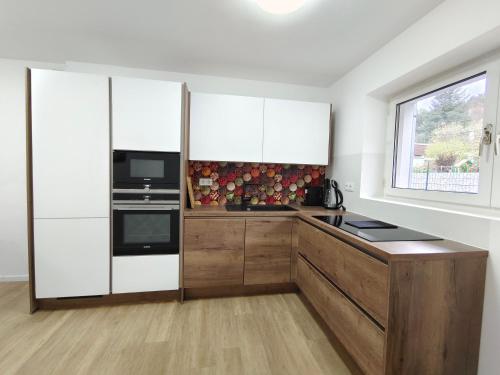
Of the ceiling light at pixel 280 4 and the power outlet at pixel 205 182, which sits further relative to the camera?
the power outlet at pixel 205 182

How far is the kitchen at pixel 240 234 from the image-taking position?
1.18 m

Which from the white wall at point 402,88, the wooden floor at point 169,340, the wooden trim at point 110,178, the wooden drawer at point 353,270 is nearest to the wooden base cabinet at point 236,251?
the wooden floor at point 169,340

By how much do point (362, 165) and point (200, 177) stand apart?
5.35 feet

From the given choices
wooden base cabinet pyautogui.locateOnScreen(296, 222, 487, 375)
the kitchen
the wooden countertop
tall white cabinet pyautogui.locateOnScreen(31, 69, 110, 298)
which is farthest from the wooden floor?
the wooden countertop

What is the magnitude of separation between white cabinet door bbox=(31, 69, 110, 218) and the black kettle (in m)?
2.15

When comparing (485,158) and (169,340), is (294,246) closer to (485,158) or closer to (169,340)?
(169,340)

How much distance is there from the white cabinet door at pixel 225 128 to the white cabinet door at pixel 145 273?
100cm

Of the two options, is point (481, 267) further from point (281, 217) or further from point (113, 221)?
point (113, 221)

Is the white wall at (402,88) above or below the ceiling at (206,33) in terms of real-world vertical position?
below

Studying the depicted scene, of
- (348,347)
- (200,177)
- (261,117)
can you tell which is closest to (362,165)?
(261,117)

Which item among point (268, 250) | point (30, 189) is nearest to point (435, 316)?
point (268, 250)

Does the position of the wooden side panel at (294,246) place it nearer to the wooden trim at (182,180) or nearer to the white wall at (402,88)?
the white wall at (402,88)

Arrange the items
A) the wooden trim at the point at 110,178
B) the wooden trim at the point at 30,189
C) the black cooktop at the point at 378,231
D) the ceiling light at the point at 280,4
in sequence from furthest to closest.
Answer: the wooden trim at the point at 110,178 → the wooden trim at the point at 30,189 → the black cooktop at the point at 378,231 → the ceiling light at the point at 280,4

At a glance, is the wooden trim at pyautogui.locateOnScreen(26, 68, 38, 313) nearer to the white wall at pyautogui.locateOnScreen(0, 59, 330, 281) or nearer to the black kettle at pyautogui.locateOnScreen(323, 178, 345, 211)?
the white wall at pyautogui.locateOnScreen(0, 59, 330, 281)
